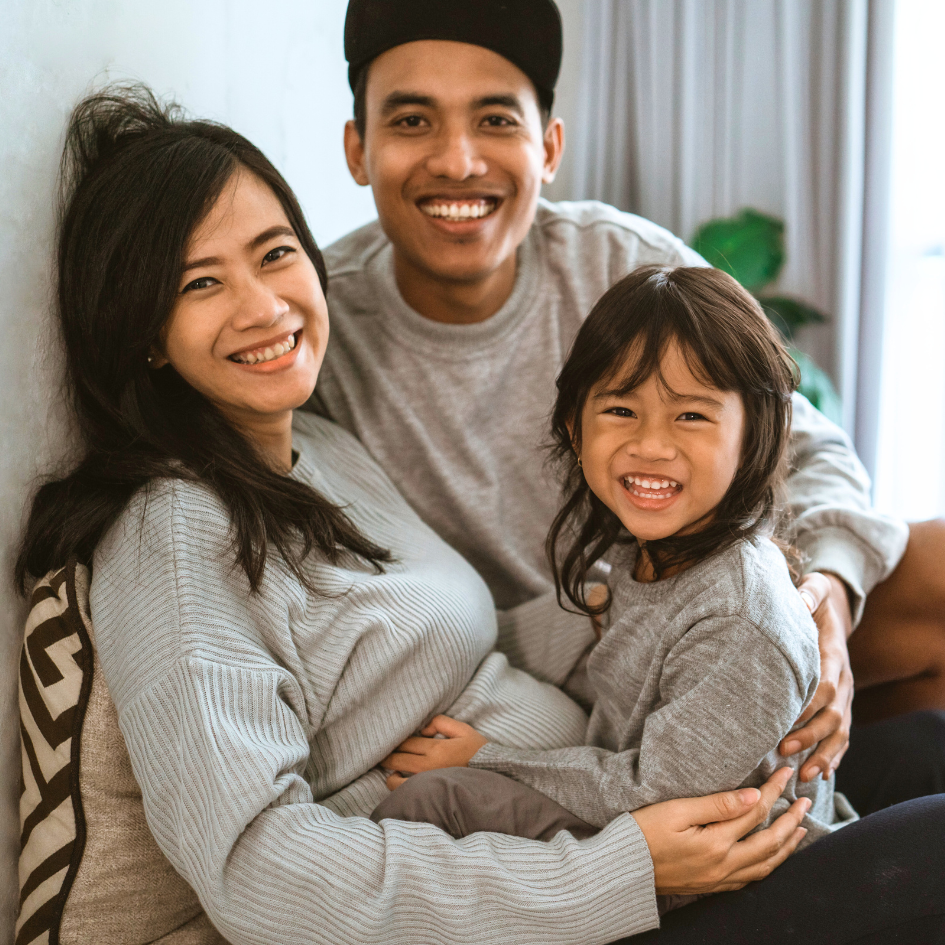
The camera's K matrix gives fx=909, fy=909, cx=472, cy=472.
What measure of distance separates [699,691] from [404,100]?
40.6 inches

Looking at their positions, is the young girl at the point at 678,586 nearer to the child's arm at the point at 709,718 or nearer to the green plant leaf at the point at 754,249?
the child's arm at the point at 709,718

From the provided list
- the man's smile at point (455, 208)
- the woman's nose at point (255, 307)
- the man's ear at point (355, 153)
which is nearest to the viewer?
the woman's nose at point (255, 307)

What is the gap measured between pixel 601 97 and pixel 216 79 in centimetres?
205

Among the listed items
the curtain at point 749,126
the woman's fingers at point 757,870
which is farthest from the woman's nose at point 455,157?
the curtain at point 749,126

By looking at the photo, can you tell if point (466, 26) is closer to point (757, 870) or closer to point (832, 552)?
point (832, 552)

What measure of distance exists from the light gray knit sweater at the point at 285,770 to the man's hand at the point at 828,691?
292 mm

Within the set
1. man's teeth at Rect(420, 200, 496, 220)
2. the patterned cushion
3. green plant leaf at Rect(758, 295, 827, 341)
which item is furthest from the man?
green plant leaf at Rect(758, 295, 827, 341)

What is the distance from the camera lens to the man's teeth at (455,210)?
5.05 feet

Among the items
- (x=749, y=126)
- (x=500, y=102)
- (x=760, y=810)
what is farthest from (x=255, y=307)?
(x=749, y=126)

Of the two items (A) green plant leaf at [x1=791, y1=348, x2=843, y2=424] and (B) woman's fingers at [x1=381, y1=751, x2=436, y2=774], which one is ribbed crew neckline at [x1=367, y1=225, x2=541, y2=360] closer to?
(B) woman's fingers at [x1=381, y1=751, x2=436, y2=774]

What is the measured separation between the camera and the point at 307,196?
1971mm

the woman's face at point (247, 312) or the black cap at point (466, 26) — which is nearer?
the woman's face at point (247, 312)

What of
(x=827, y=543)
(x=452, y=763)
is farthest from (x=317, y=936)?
(x=827, y=543)

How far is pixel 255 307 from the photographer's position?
1144 mm
